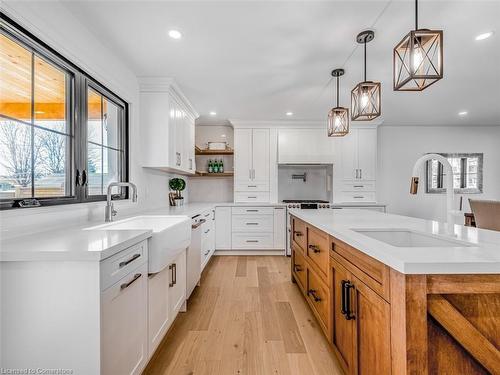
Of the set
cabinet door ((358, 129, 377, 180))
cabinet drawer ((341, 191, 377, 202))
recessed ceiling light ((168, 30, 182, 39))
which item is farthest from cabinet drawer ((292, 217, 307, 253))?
cabinet door ((358, 129, 377, 180))

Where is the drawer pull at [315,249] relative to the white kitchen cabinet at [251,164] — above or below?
below

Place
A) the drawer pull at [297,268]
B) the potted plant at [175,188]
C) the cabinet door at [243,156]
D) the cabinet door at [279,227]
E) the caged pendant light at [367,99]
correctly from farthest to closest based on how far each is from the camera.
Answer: the cabinet door at [243,156], the cabinet door at [279,227], the potted plant at [175,188], the drawer pull at [297,268], the caged pendant light at [367,99]

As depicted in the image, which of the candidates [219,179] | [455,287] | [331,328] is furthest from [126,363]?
[219,179]

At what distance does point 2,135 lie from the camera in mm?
1377

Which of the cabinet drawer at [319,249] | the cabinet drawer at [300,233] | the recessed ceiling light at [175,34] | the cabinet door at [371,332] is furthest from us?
the cabinet drawer at [300,233]

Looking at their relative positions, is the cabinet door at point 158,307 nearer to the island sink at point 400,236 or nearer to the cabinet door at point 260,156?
the island sink at point 400,236

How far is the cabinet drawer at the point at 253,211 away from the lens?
14.3 ft

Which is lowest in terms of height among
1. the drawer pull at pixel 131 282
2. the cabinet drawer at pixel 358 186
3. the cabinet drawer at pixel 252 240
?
the cabinet drawer at pixel 252 240

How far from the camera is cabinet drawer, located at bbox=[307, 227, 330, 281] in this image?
68.5 inches

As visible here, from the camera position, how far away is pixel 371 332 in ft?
3.67

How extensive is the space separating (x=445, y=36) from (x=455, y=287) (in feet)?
7.18

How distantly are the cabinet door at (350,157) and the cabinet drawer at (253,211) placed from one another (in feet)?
5.04

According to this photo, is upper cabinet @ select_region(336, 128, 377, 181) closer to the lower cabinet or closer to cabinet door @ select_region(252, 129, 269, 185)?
cabinet door @ select_region(252, 129, 269, 185)

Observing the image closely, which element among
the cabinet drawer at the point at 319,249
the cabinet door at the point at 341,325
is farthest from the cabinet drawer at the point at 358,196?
the cabinet door at the point at 341,325
